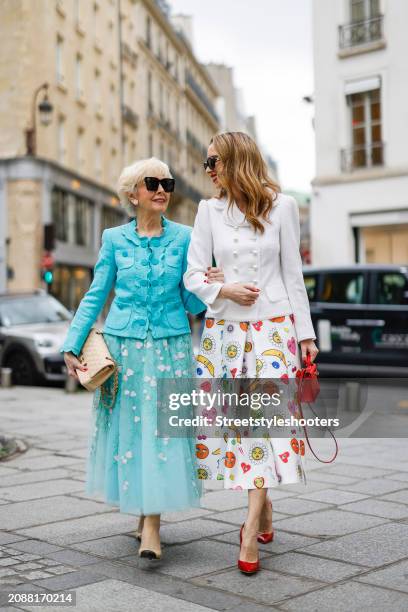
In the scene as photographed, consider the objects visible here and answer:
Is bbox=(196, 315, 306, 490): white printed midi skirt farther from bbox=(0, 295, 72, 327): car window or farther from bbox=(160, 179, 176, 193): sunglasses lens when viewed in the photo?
bbox=(0, 295, 72, 327): car window

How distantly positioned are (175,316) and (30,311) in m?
11.4

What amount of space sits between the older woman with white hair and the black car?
28.1 feet

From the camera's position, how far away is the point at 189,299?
4500 millimetres

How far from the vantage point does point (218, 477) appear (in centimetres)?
412

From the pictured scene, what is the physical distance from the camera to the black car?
12641mm

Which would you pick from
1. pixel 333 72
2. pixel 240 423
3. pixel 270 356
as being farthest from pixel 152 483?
pixel 333 72

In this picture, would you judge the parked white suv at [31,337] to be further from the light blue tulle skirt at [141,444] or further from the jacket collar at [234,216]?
the jacket collar at [234,216]

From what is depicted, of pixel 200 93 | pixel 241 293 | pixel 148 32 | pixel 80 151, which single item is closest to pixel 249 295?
pixel 241 293

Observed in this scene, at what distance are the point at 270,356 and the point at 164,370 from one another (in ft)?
1.84

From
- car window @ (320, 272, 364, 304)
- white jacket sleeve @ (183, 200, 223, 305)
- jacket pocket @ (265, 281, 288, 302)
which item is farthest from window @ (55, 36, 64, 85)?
jacket pocket @ (265, 281, 288, 302)

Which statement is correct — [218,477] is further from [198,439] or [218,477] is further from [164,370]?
[164,370]

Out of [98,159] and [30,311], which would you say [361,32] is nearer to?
[30,311]

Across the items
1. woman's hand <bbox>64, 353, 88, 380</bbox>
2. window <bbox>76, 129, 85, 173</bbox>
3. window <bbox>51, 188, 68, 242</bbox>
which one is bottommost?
woman's hand <bbox>64, 353, 88, 380</bbox>

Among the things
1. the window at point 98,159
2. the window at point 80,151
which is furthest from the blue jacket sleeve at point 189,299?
the window at point 98,159
